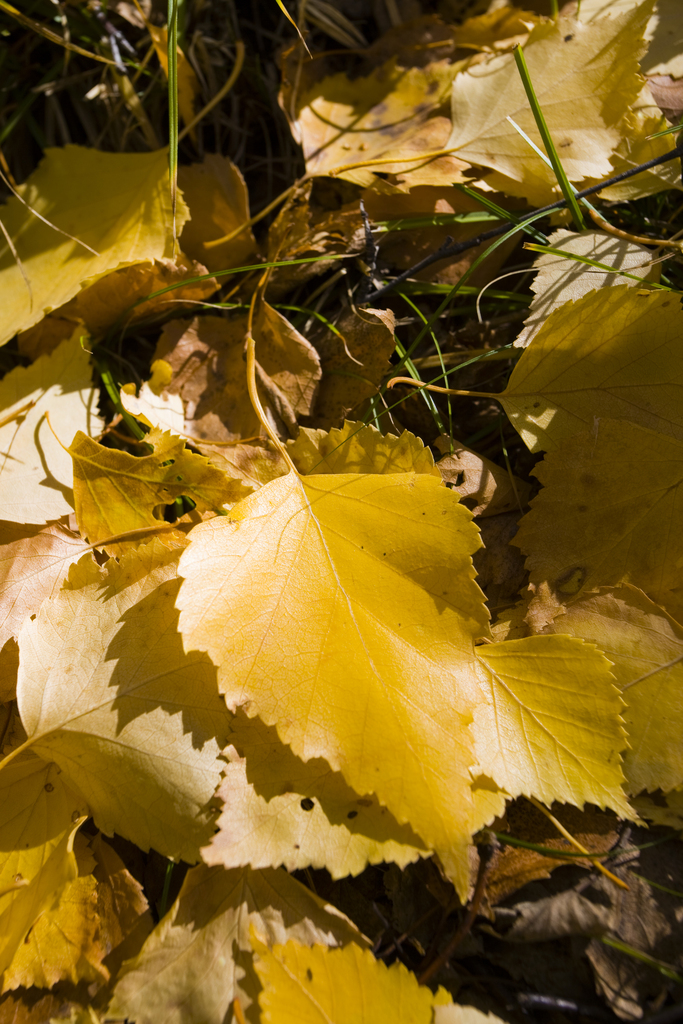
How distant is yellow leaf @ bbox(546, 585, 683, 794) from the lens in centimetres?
78

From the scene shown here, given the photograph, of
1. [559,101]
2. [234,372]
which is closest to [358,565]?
[234,372]

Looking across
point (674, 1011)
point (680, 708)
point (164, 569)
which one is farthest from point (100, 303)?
point (674, 1011)

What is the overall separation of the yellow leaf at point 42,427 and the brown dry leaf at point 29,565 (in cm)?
3

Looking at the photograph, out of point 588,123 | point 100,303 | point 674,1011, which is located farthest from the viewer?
point 100,303

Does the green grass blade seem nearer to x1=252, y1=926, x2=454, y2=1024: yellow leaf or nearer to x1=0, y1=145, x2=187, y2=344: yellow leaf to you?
x1=0, y1=145, x2=187, y2=344: yellow leaf

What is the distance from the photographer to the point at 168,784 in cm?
81

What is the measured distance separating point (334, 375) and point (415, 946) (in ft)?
2.88

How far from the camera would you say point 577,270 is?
39.1 inches

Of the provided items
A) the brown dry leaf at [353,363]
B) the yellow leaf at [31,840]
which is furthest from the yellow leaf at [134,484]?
the yellow leaf at [31,840]

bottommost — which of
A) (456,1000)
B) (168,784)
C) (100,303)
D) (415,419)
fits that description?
(456,1000)

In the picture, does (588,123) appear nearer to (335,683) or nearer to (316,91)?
(316,91)

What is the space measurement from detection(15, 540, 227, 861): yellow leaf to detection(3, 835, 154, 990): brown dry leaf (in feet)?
0.28

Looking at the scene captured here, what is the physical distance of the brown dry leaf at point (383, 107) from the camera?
1.09m

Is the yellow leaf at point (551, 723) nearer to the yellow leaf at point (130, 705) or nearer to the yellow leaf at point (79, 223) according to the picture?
the yellow leaf at point (130, 705)
